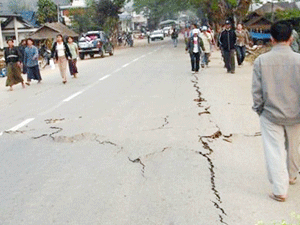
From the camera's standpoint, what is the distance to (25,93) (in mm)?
13672

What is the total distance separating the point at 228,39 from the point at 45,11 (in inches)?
1348

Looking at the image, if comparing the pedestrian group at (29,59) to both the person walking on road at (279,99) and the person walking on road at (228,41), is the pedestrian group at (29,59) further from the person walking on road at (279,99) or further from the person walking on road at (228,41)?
the person walking on road at (279,99)

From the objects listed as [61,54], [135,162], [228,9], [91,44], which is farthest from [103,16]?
[135,162]

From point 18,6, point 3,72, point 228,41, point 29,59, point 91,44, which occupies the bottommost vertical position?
point 3,72

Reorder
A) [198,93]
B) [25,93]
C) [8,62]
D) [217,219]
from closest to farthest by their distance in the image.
A: 1. [217,219]
2. [198,93]
3. [25,93]
4. [8,62]

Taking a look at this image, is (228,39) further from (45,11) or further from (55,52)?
(45,11)

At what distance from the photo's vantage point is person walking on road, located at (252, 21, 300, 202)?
4.23 metres

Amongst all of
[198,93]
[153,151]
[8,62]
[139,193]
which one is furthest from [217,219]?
[8,62]

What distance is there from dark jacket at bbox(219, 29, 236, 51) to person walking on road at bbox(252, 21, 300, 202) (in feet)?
35.9

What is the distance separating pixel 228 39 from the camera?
1510 centimetres

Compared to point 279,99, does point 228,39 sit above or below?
above

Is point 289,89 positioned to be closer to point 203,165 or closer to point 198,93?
point 203,165

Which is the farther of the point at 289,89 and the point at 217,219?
the point at 289,89

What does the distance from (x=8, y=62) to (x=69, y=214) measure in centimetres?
1157
